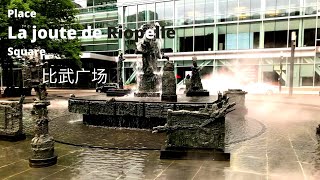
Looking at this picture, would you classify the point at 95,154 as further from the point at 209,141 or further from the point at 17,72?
the point at 17,72

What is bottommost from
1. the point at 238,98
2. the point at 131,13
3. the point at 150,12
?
the point at 238,98

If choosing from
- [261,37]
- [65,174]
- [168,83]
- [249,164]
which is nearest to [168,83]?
[168,83]

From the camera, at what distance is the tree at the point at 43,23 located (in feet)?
80.4

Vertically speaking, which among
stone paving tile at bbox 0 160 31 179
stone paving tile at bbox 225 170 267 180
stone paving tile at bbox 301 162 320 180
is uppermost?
stone paving tile at bbox 225 170 267 180

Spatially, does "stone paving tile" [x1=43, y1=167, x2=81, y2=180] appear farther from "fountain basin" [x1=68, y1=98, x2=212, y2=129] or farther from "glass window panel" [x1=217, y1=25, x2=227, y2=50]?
"glass window panel" [x1=217, y1=25, x2=227, y2=50]

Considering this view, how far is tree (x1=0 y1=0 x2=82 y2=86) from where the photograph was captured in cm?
2452

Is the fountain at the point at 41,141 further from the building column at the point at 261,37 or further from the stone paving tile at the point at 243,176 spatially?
the building column at the point at 261,37

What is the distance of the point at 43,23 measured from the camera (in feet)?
88.5

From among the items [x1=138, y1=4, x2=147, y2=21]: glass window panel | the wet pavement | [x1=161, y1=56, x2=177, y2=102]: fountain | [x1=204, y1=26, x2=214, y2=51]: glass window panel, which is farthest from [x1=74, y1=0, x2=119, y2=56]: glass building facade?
the wet pavement

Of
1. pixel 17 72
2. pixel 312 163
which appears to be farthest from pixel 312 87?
pixel 17 72

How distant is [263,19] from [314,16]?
5.68 m

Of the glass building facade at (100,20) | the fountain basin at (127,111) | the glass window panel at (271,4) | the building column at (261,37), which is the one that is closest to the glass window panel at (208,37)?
the building column at (261,37)

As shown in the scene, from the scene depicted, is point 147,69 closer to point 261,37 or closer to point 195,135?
point 195,135

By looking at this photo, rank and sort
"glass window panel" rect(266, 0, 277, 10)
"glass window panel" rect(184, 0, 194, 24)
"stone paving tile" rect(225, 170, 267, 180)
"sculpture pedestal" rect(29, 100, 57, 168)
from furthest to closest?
1. "glass window panel" rect(184, 0, 194, 24)
2. "glass window panel" rect(266, 0, 277, 10)
3. "sculpture pedestal" rect(29, 100, 57, 168)
4. "stone paving tile" rect(225, 170, 267, 180)
